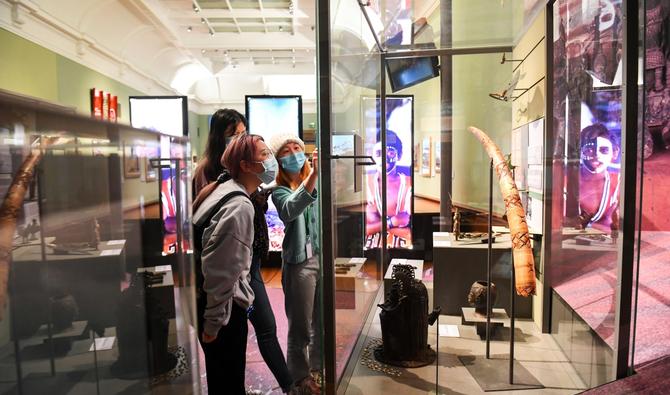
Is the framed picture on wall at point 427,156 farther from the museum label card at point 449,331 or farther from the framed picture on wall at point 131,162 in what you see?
the framed picture on wall at point 131,162

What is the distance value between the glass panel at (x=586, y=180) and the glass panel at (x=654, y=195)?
14 cm

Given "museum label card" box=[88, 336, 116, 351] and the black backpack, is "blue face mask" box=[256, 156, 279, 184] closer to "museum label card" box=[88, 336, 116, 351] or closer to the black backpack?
the black backpack

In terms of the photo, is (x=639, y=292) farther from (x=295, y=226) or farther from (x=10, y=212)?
(x=10, y=212)

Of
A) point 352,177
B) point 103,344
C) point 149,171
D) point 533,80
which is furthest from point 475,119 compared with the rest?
point 103,344

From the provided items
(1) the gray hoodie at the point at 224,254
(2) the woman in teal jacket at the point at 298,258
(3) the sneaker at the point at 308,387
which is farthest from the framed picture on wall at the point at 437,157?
(1) the gray hoodie at the point at 224,254

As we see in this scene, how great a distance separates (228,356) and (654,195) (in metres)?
2.36

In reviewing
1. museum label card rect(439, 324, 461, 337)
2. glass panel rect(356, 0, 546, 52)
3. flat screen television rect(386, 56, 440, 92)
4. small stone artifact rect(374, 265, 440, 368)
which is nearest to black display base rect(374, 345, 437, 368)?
small stone artifact rect(374, 265, 440, 368)

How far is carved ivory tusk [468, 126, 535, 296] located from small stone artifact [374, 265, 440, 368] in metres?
0.59

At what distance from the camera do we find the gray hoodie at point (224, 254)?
1.47 m

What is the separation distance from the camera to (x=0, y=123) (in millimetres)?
317

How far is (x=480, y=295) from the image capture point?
2.71m

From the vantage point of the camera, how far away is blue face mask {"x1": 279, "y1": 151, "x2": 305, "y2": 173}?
2.04 m

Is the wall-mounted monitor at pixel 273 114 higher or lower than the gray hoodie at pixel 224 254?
higher

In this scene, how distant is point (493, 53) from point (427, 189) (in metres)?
1.03
